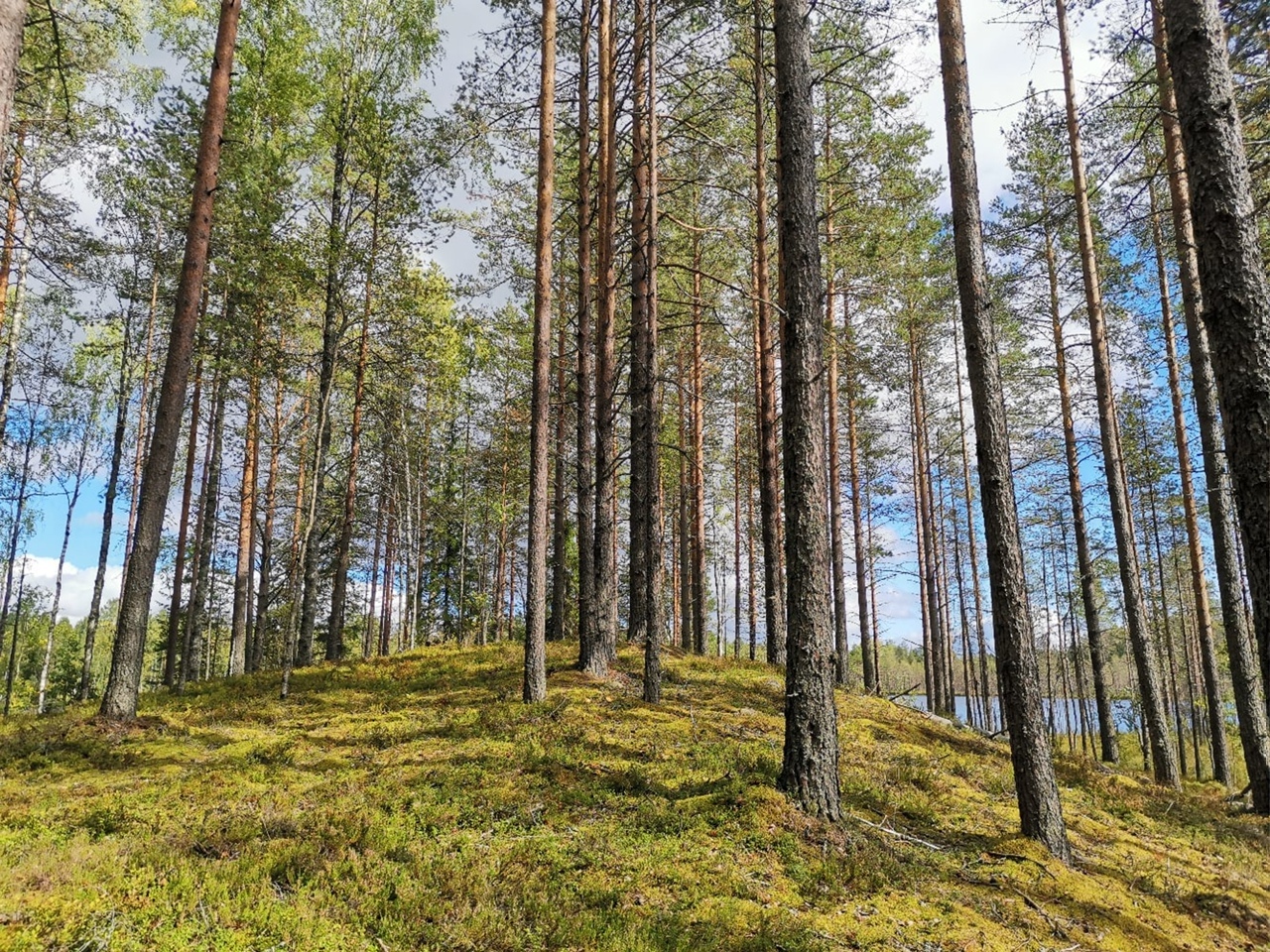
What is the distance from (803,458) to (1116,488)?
10.5m

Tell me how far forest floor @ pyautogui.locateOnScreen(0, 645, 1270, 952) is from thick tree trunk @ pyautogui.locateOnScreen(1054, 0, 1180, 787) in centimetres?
305

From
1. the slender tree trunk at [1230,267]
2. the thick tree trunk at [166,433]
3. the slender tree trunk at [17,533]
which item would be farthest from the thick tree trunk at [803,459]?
the slender tree trunk at [17,533]

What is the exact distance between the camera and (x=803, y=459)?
634cm

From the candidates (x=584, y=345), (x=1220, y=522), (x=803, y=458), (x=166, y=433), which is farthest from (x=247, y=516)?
(x=1220, y=522)

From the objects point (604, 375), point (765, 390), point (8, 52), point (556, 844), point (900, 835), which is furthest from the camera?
point (765, 390)

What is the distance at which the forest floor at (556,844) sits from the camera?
164 inches

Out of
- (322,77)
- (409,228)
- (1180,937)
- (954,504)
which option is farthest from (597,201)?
(954,504)

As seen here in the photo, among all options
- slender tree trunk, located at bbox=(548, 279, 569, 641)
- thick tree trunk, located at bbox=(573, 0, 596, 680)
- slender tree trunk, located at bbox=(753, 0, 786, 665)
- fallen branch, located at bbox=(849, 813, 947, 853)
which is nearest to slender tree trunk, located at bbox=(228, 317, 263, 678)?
slender tree trunk, located at bbox=(548, 279, 569, 641)

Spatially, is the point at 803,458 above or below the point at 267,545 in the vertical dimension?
above

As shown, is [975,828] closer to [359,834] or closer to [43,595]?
[359,834]

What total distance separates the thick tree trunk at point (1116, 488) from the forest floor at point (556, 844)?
3048mm

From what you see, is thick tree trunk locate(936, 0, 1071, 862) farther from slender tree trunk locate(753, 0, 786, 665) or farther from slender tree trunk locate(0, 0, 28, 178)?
slender tree trunk locate(0, 0, 28, 178)

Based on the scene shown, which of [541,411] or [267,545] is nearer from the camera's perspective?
[541,411]

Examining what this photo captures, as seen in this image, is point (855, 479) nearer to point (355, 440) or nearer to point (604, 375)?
point (604, 375)
